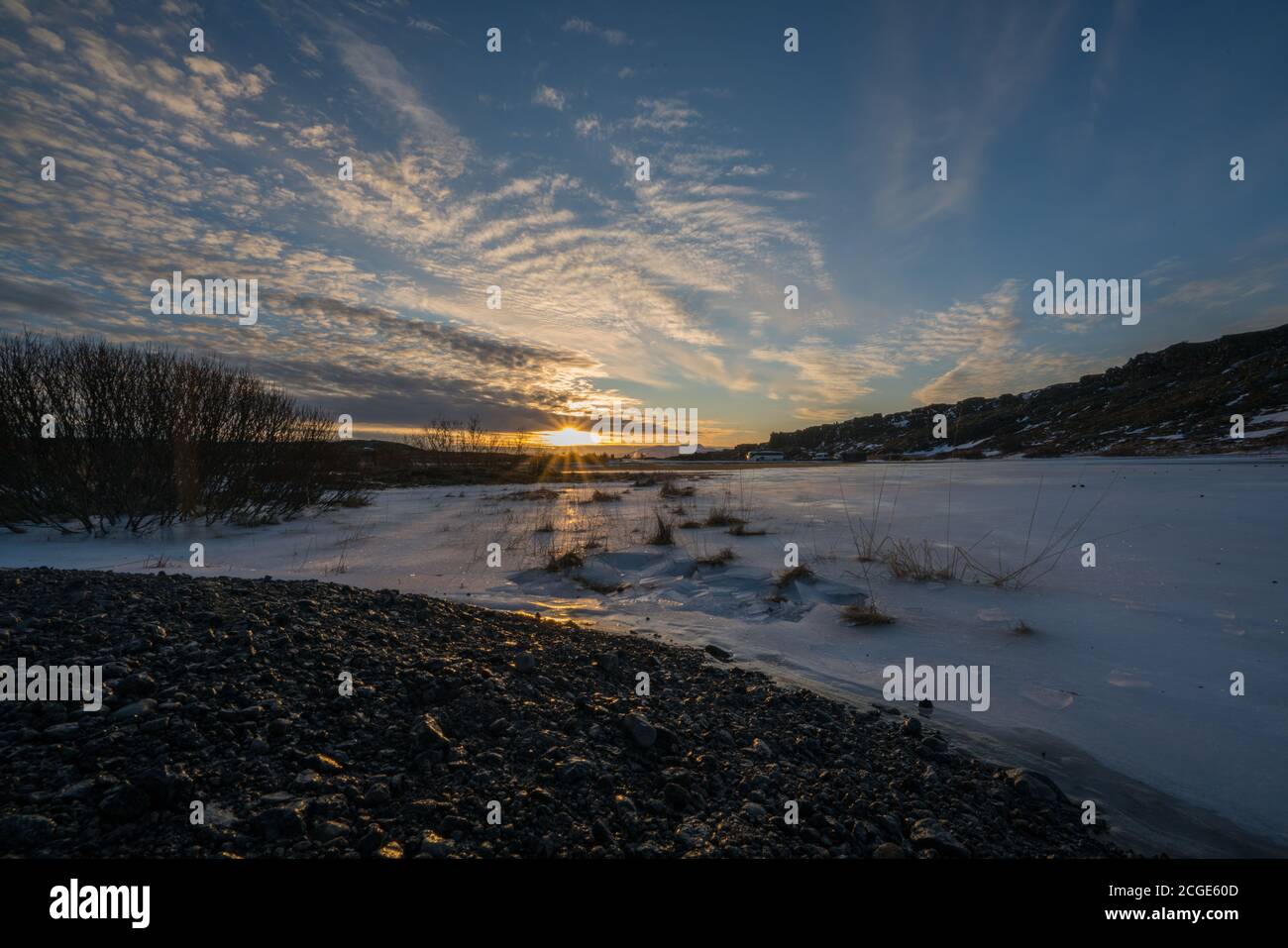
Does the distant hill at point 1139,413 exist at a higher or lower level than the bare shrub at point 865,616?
higher

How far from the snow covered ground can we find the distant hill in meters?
10.4

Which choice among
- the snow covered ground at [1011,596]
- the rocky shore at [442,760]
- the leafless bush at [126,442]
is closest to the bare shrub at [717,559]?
the snow covered ground at [1011,596]

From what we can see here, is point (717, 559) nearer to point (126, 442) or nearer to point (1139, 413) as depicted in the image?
point (126, 442)

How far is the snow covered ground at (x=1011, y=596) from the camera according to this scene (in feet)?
9.18

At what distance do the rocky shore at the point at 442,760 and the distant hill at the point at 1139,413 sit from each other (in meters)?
17.6

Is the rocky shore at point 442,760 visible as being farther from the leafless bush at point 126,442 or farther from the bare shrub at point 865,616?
the leafless bush at point 126,442

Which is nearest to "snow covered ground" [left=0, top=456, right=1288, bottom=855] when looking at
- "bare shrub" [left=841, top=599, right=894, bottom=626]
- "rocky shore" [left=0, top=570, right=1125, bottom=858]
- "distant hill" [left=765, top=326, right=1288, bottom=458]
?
"bare shrub" [left=841, top=599, right=894, bottom=626]

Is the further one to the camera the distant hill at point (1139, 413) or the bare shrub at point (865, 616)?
the distant hill at point (1139, 413)

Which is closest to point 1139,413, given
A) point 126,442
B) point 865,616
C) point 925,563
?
point 925,563

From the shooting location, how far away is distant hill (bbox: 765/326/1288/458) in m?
31.1

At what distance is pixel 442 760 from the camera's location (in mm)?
2324

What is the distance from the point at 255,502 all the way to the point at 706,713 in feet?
45.0

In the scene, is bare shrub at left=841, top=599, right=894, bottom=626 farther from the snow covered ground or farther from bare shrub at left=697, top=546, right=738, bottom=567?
bare shrub at left=697, top=546, right=738, bottom=567
